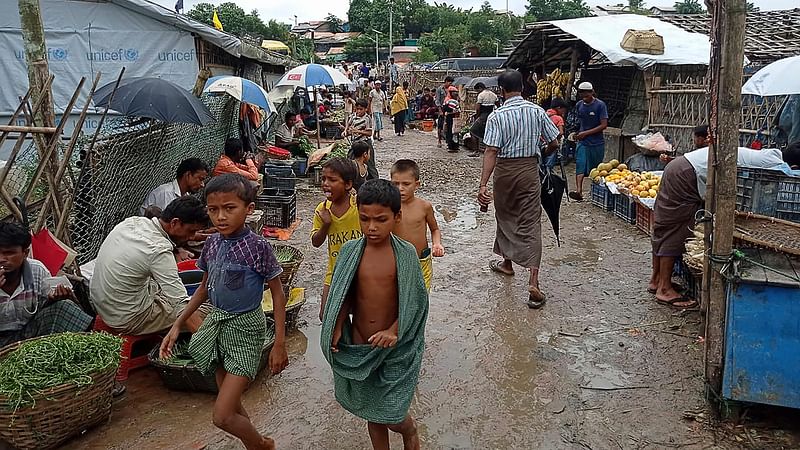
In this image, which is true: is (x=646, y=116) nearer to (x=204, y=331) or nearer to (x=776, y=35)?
(x=776, y=35)

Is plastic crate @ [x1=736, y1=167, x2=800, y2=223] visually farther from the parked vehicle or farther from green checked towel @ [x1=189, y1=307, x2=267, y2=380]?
the parked vehicle

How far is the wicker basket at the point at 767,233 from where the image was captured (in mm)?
3496

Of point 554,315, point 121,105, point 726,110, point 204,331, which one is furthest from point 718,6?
point 121,105

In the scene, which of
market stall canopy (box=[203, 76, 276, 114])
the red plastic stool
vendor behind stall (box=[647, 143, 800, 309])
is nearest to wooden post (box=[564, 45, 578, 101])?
market stall canopy (box=[203, 76, 276, 114])

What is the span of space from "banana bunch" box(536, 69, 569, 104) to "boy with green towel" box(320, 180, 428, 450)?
1320cm

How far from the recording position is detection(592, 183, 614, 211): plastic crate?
9062mm

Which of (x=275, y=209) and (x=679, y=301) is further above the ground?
(x=275, y=209)

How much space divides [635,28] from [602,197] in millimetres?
5469

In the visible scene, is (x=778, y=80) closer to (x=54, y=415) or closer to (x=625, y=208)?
(x=625, y=208)

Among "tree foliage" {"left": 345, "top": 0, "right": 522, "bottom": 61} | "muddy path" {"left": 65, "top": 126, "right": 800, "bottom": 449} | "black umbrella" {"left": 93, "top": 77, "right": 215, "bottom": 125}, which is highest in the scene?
"tree foliage" {"left": 345, "top": 0, "right": 522, "bottom": 61}

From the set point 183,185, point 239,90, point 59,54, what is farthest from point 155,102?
Answer: point 59,54

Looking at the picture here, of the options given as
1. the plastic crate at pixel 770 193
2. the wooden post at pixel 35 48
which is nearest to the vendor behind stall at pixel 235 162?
the wooden post at pixel 35 48

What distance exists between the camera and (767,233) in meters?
3.80

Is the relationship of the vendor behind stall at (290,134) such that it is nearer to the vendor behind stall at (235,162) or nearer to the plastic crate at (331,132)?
the plastic crate at (331,132)
